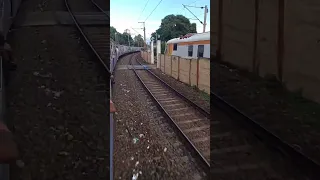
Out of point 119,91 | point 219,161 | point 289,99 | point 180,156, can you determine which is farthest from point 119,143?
point 119,91

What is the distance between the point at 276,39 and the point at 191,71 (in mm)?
7394

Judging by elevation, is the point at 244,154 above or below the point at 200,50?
below

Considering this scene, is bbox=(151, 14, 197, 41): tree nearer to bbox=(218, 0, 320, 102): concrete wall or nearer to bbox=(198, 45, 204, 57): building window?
bbox=(198, 45, 204, 57): building window

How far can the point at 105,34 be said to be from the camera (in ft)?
8.07

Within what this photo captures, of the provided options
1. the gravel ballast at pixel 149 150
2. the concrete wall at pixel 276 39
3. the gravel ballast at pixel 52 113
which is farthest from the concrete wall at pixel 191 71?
the gravel ballast at pixel 52 113

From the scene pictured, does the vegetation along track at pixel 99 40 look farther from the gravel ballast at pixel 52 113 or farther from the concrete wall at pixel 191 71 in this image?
the concrete wall at pixel 191 71

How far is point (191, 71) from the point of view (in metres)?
10.4

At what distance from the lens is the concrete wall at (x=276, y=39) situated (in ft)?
8.68

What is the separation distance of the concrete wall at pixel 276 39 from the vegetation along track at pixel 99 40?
132 cm

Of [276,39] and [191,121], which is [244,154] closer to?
[276,39]

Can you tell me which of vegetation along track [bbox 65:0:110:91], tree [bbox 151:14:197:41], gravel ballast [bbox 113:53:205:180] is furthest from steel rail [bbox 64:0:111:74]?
tree [bbox 151:14:197:41]

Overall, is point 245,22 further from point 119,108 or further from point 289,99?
point 119,108

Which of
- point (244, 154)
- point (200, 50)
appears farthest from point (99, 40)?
point (200, 50)

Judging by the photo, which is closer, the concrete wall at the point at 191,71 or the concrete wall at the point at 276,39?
the concrete wall at the point at 276,39
